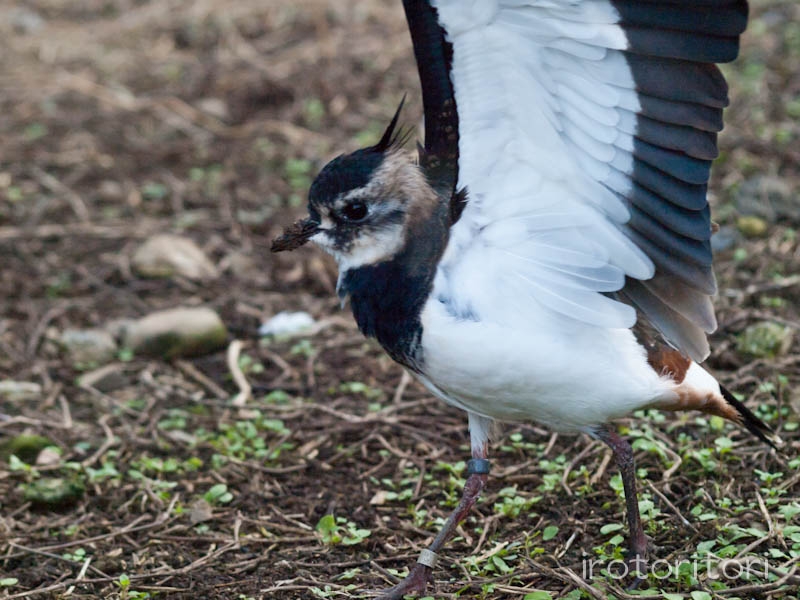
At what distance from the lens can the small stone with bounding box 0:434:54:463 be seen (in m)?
4.22

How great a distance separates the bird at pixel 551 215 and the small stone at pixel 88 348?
2167 mm

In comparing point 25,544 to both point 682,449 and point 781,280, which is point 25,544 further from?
point 781,280

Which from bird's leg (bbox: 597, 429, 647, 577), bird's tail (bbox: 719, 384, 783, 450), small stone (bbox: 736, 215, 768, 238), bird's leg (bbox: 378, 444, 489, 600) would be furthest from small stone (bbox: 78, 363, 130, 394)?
small stone (bbox: 736, 215, 768, 238)

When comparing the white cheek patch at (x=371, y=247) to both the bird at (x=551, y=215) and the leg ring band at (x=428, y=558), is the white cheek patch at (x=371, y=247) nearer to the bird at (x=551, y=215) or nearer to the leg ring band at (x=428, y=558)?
the bird at (x=551, y=215)

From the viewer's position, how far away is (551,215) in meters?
3.09

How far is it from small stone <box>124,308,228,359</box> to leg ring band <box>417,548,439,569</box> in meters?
2.18

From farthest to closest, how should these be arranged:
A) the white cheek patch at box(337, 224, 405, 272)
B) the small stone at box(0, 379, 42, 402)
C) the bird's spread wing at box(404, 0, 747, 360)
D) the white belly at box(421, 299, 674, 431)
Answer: the small stone at box(0, 379, 42, 402) < the white cheek patch at box(337, 224, 405, 272) < the white belly at box(421, 299, 674, 431) < the bird's spread wing at box(404, 0, 747, 360)

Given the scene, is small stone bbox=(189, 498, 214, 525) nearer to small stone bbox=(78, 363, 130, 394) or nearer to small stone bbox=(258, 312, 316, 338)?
small stone bbox=(78, 363, 130, 394)

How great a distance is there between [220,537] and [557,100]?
193 cm

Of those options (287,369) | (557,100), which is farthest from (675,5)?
(287,369)

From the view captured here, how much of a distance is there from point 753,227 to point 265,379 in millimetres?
2695

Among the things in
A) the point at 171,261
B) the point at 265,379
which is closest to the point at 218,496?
the point at 265,379

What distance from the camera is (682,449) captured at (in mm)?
3881

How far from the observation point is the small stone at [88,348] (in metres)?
5.09
